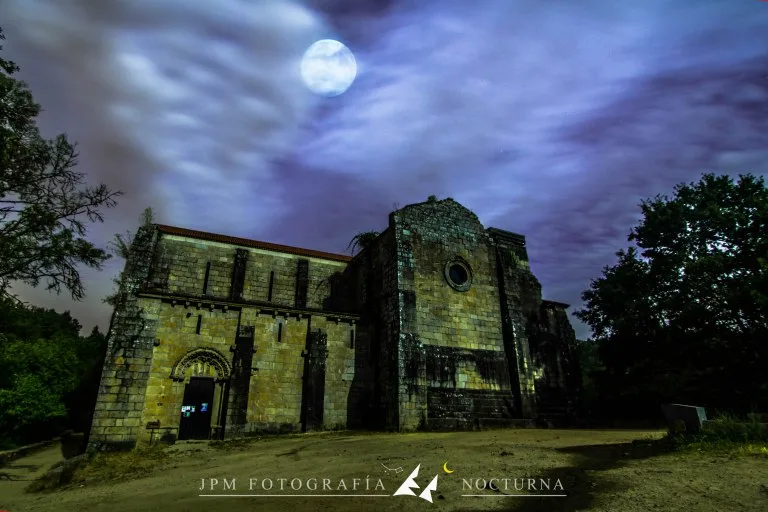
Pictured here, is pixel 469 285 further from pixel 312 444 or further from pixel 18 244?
pixel 18 244

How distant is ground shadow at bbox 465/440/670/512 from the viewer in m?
5.72

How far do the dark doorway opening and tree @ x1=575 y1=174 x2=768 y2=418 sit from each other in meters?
Answer: 22.2

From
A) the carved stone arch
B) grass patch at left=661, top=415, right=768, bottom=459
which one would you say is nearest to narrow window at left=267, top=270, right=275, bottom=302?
the carved stone arch

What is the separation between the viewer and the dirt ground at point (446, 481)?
Result: 5.77 m

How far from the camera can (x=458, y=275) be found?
2011cm

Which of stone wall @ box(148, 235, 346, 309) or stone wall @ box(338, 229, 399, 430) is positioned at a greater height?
stone wall @ box(148, 235, 346, 309)

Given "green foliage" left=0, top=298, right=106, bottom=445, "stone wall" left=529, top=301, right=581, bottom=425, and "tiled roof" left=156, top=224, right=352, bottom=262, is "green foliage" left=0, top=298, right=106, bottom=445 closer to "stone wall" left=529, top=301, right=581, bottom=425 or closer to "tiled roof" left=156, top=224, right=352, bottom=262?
"tiled roof" left=156, top=224, right=352, bottom=262

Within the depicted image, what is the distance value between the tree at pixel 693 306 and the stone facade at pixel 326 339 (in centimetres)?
405

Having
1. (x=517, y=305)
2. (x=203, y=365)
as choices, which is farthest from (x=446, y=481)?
(x=517, y=305)

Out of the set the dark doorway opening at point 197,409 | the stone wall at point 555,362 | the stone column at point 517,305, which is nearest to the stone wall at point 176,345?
the dark doorway opening at point 197,409

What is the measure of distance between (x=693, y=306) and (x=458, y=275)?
12.4m

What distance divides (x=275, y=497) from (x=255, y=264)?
15336 mm

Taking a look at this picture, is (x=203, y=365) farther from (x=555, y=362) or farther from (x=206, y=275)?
(x=555, y=362)

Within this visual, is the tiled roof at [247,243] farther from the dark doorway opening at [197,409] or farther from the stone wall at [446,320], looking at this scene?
the dark doorway opening at [197,409]
